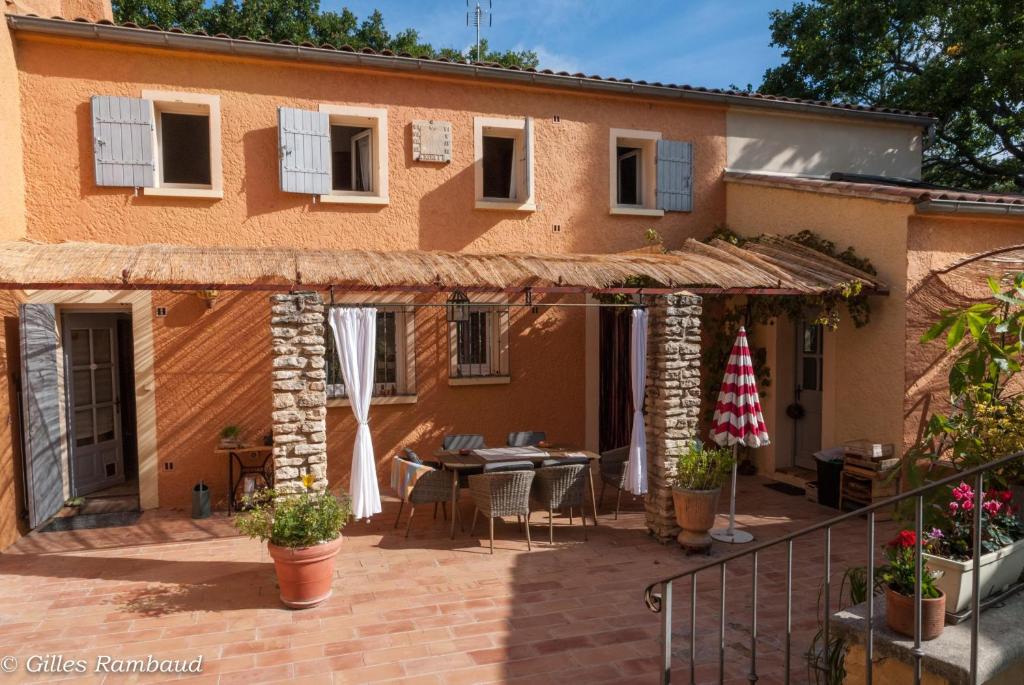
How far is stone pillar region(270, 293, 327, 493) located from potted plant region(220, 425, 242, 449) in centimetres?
251

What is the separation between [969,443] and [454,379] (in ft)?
20.9

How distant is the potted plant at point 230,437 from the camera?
8.88 meters

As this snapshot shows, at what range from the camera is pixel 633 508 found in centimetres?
927

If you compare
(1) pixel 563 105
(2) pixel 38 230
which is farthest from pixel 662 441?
(2) pixel 38 230

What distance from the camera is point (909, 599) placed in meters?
3.46

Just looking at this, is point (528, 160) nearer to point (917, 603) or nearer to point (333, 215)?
point (333, 215)

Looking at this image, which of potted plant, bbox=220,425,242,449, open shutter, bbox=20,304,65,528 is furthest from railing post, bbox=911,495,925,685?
open shutter, bbox=20,304,65,528

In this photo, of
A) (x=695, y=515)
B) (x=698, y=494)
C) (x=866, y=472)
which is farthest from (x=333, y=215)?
(x=866, y=472)

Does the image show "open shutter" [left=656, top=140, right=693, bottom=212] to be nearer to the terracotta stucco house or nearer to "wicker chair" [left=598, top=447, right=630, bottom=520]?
the terracotta stucco house

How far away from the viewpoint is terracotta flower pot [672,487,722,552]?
733 cm

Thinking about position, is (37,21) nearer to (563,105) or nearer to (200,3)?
(563,105)

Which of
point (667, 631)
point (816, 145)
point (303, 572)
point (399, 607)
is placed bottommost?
point (399, 607)

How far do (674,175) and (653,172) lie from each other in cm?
35

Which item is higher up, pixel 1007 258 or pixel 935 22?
pixel 935 22
